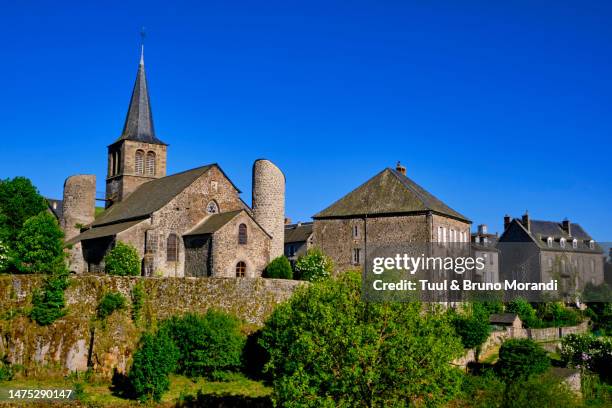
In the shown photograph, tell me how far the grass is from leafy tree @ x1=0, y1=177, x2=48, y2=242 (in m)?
17.1

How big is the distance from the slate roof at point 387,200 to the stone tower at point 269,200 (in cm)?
540

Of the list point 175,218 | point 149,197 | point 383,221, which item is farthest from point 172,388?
point 383,221

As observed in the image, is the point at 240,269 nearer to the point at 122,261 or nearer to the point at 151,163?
the point at 122,261

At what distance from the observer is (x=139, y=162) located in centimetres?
5231

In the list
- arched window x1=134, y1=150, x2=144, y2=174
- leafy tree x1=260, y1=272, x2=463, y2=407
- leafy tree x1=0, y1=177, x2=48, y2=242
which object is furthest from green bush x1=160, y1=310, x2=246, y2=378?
arched window x1=134, y1=150, x2=144, y2=174

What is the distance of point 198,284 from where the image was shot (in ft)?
104

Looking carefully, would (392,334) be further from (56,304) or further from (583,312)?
(583,312)

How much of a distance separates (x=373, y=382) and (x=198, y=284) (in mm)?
12368

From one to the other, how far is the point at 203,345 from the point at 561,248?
169 feet

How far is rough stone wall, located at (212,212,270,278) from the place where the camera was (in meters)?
39.1

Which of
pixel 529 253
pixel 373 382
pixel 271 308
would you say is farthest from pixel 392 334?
pixel 529 253

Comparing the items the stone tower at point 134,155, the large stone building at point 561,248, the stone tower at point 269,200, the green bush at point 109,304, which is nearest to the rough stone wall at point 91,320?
the green bush at point 109,304

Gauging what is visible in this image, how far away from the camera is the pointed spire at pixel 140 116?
5326 centimetres

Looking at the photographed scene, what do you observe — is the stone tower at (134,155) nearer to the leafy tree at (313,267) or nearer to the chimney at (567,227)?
the leafy tree at (313,267)
